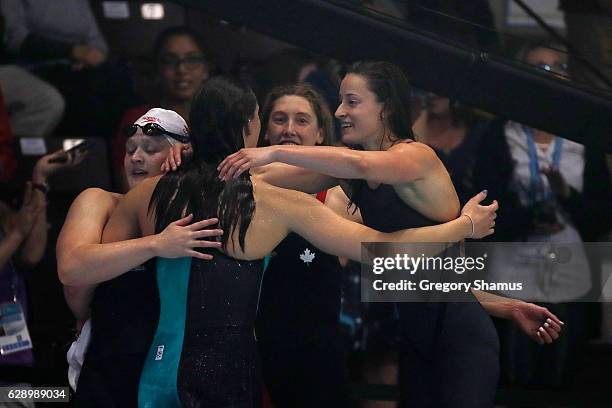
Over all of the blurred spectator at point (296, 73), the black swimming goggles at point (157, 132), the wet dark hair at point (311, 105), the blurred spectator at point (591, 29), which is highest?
the blurred spectator at point (591, 29)

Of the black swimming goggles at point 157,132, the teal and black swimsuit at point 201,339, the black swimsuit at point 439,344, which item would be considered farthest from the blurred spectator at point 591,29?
the teal and black swimsuit at point 201,339

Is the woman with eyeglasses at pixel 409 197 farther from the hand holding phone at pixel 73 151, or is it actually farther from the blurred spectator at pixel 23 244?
the blurred spectator at pixel 23 244

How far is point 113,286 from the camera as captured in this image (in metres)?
3.25

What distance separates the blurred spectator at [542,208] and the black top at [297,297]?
2.14 ft

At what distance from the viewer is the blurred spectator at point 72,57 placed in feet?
12.7

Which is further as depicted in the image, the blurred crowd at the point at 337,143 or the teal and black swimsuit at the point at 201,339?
the blurred crowd at the point at 337,143

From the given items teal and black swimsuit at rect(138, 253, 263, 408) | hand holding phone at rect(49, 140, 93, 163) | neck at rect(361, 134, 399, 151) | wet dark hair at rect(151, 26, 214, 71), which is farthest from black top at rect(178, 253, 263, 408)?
wet dark hair at rect(151, 26, 214, 71)

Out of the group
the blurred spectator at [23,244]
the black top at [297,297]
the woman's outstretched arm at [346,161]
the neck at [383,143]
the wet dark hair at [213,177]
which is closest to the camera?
the woman's outstretched arm at [346,161]

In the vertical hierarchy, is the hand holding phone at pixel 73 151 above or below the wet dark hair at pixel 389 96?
below

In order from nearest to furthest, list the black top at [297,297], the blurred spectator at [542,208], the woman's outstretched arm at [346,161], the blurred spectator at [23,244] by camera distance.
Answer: the woman's outstretched arm at [346,161], the black top at [297,297], the blurred spectator at [542,208], the blurred spectator at [23,244]

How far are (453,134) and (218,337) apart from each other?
1.18 metres

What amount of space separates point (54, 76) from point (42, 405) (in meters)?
1.27

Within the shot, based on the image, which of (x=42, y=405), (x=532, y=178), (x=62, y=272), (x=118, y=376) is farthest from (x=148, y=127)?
(x=532, y=178)

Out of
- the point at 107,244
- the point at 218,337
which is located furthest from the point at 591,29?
the point at 107,244
